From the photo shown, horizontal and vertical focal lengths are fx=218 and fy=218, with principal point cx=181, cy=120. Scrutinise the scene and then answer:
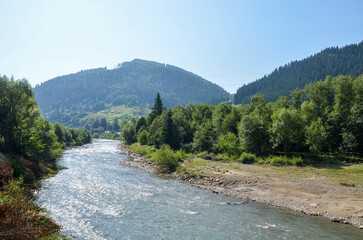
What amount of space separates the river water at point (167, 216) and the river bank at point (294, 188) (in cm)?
183

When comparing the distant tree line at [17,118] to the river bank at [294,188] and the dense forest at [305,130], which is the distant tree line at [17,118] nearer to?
the river bank at [294,188]

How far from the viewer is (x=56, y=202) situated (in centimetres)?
2314

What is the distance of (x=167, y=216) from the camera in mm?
20219

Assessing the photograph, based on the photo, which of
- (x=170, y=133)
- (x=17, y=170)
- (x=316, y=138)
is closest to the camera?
(x=17, y=170)

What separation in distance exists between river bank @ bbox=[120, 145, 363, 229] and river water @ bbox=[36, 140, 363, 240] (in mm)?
1827

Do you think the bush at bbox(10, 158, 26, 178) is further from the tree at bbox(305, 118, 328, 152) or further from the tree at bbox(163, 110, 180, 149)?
the tree at bbox(305, 118, 328, 152)

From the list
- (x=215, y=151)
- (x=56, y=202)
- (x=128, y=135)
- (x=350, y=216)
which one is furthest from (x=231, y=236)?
(x=128, y=135)

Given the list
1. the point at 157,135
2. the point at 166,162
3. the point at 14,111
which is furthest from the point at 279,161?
the point at 14,111

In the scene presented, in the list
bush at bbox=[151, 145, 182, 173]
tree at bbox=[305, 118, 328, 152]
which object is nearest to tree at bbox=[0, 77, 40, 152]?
bush at bbox=[151, 145, 182, 173]

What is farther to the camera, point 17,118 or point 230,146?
point 230,146

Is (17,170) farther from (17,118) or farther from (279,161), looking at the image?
(279,161)

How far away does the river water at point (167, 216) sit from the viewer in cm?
1677

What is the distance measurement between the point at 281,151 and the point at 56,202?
49.0 metres

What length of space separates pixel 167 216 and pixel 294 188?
17.8 metres
